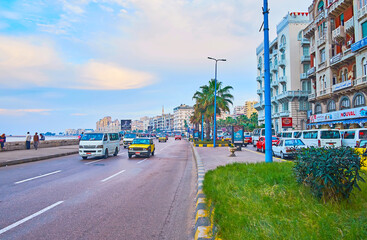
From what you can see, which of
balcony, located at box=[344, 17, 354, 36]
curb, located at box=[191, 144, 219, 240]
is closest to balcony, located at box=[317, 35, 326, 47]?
balcony, located at box=[344, 17, 354, 36]

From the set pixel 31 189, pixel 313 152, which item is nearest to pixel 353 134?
pixel 313 152

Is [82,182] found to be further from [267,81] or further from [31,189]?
[267,81]

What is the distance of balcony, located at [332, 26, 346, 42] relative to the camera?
33.6m

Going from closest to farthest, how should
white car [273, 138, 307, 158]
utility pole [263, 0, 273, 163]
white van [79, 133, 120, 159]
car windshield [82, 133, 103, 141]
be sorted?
utility pole [263, 0, 273, 163] < white car [273, 138, 307, 158] < white van [79, 133, 120, 159] < car windshield [82, 133, 103, 141]

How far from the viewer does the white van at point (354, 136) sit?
18.8m

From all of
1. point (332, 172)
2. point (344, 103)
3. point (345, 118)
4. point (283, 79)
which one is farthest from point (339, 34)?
point (332, 172)

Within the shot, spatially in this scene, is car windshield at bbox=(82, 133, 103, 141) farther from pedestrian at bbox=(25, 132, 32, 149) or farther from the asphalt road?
pedestrian at bbox=(25, 132, 32, 149)

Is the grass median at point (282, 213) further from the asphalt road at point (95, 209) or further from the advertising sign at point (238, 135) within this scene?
the advertising sign at point (238, 135)

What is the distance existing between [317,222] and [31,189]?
8.41 metres

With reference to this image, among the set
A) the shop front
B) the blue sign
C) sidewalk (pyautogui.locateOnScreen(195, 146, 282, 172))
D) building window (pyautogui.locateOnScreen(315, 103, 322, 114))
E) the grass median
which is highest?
the blue sign

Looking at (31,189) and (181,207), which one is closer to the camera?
(181,207)

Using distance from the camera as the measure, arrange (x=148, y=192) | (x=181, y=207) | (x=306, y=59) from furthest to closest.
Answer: (x=306, y=59), (x=148, y=192), (x=181, y=207)

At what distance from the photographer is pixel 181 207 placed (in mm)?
6879

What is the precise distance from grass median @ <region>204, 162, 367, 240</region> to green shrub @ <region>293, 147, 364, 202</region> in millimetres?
201
